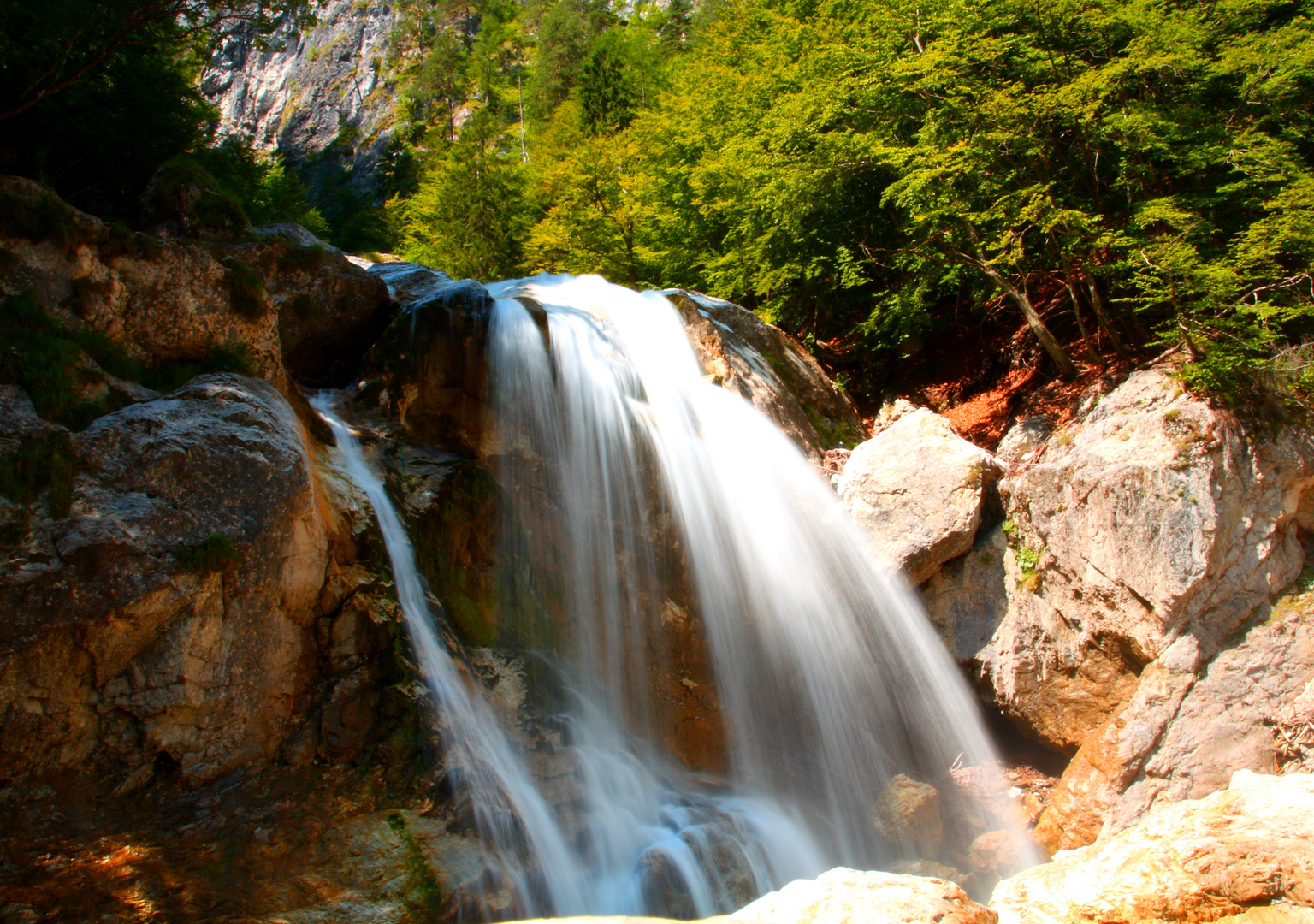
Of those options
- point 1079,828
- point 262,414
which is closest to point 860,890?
point 1079,828

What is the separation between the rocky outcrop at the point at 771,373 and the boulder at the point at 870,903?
7.01 meters

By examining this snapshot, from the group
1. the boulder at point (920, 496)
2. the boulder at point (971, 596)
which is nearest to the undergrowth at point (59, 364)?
the boulder at point (920, 496)

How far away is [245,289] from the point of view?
289 inches

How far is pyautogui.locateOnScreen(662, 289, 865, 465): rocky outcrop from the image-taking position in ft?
35.3

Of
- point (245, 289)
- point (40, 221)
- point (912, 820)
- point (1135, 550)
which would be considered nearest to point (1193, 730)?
point (1135, 550)

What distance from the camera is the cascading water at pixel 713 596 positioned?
304 inches

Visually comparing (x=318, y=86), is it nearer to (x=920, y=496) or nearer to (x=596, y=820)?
(x=920, y=496)

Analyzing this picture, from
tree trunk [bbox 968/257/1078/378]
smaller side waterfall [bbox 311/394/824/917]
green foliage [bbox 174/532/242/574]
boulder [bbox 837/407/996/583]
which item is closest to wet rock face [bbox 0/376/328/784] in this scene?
green foliage [bbox 174/532/242/574]

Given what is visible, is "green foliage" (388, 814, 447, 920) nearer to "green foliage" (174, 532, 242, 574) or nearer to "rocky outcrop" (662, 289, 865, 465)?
"green foliage" (174, 532, 242, 574)

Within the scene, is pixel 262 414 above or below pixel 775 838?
above

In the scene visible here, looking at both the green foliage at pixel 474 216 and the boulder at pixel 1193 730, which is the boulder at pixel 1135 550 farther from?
the green foliage at pixel 474 216

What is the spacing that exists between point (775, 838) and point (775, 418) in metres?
5.58

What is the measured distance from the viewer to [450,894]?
502cm

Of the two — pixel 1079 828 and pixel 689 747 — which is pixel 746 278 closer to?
pixel 689 747
